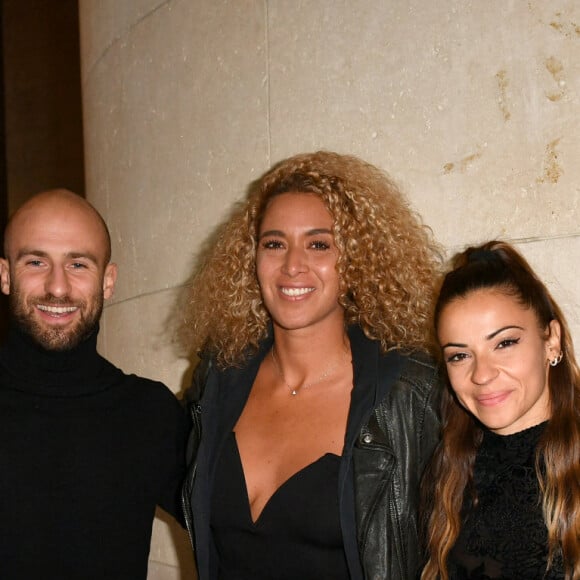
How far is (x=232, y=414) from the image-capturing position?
294 centimetres

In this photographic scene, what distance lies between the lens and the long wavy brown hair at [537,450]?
86.3 inches

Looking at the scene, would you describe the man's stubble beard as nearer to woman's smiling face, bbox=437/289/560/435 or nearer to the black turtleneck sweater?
the black turtleneck sweater

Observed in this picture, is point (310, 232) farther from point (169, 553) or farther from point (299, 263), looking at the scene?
point (169, 553)

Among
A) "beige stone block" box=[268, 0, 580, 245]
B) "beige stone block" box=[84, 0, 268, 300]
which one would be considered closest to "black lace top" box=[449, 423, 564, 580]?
"beige stone block" box=[268, 0, 580, 245]

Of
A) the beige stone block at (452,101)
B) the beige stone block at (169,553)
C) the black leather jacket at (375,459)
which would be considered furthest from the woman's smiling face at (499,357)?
the beige stone block at (169,553)

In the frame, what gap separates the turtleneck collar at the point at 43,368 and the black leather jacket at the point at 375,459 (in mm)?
450

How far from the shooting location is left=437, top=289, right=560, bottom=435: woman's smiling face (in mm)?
2297

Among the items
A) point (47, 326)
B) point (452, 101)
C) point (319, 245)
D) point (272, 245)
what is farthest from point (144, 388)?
point (452, 101)

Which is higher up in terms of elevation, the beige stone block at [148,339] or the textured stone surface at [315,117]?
the textured stone surface at [315,117]

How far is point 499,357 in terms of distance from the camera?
2.31 m

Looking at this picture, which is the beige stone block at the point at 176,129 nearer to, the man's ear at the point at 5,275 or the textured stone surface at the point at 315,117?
the textured stone surface at the point at 315,117

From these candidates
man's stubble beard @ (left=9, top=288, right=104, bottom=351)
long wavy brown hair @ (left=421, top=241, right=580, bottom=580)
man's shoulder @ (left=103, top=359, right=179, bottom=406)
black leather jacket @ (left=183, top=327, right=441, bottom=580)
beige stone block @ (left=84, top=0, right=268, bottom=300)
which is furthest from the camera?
beige stone block @ (left=84, top=0, right=268, bottom=300)

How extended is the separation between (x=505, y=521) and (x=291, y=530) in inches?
27.7

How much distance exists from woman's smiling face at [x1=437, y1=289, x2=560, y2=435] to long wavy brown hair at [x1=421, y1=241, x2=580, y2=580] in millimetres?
34
